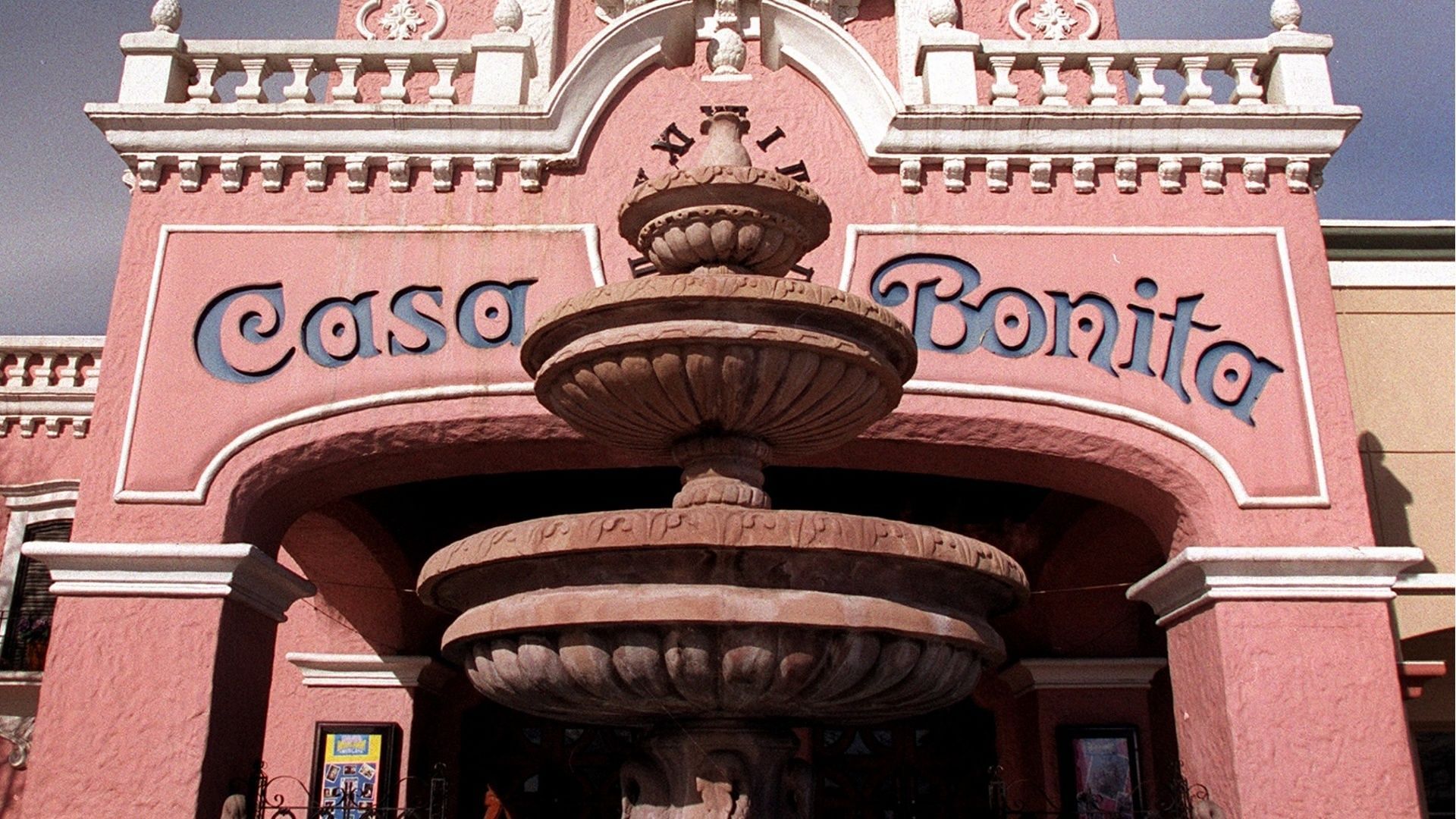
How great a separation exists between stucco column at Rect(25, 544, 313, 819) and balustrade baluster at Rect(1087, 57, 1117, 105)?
5645 mm

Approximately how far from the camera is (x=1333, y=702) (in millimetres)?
6625

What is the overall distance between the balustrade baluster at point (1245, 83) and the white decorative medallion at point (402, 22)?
571 cm

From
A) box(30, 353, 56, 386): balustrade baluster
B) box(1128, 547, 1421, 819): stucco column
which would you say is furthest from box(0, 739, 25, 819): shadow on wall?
box(1128, 547, 1421, 819): stucco column

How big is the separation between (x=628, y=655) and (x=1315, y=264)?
5464 mm

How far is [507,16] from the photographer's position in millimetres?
8148

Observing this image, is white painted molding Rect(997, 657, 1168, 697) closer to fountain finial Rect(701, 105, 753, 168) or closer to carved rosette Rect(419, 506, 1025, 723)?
carved rosette Rect(419, 506, 1025, 723)

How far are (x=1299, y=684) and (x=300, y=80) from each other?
265 inches

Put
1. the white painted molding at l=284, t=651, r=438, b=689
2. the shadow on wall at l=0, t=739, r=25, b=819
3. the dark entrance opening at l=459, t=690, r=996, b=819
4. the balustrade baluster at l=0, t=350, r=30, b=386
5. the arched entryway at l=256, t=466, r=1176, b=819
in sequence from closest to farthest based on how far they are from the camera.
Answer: the arched entryway at l=256, t=466, r=1176, b=819 → the white painted molding at l=284, t=651, r=438, b=689 → the dark entrance opening at l=459, t=690, r=996, b=819 → the shadow on wall at l=0, t=739, r=25, b=819 → the balustrade baluster at l=0, t=350, r=30, b=386

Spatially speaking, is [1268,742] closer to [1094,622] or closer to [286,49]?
[1094,622]

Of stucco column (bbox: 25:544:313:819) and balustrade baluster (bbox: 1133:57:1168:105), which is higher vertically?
balustrade baluster (bbox: 1133:57:1168:105)

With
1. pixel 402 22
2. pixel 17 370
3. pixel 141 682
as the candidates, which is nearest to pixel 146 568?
pixel 141 682

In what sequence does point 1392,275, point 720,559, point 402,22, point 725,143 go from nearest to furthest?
1. point 720,559
2. point 725,143
3. point 1392,275
4. point 402,22

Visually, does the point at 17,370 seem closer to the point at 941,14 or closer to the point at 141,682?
the point at 141,682

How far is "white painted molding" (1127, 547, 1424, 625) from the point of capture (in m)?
6.77
